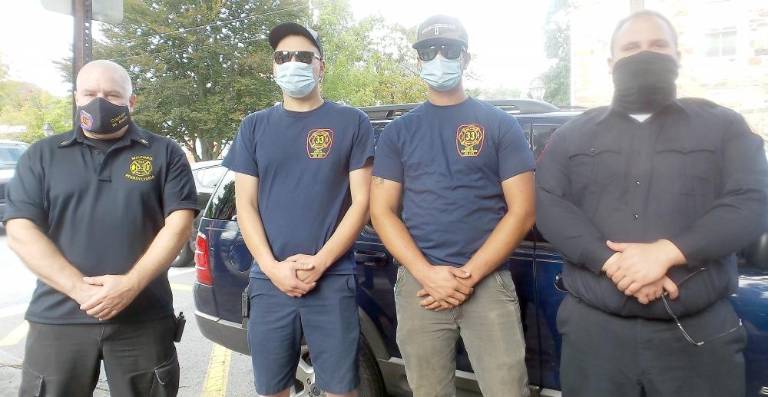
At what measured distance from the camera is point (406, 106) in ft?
11.1

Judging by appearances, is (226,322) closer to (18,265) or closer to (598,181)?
(598,181)

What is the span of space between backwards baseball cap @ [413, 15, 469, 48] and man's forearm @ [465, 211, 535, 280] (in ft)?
2.63

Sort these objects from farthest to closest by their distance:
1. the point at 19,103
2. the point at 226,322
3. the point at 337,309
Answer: the point at 19,103 < the point at 226,322 < the point at 337,309

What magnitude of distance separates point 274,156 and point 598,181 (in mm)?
1318

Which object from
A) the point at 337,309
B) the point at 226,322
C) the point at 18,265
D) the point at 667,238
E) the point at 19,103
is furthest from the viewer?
the point at 19,103

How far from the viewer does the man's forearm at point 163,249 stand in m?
2.26

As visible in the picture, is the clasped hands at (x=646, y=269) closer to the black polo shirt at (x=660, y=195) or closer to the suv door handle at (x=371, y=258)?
the black polo shirt at (x=660, y=195)

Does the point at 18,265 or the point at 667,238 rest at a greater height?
the point at 667,238

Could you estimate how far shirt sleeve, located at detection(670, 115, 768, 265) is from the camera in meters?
1.71

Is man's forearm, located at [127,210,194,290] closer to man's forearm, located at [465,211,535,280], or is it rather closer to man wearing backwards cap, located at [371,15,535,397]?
man wearing backwards cap, located at [371,15,535,397]

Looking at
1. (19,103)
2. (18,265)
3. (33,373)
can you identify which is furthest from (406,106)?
(19,103)

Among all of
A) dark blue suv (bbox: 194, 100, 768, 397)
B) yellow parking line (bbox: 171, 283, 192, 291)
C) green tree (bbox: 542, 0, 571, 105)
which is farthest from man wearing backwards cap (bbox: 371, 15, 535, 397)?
green tree (bbox: 542, 0, 571, 105)

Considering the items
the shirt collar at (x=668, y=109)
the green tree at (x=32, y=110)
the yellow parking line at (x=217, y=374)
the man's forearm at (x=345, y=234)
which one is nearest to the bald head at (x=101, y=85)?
the man's forearm at (x=345, y=234)

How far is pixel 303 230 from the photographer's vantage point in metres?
2.38
